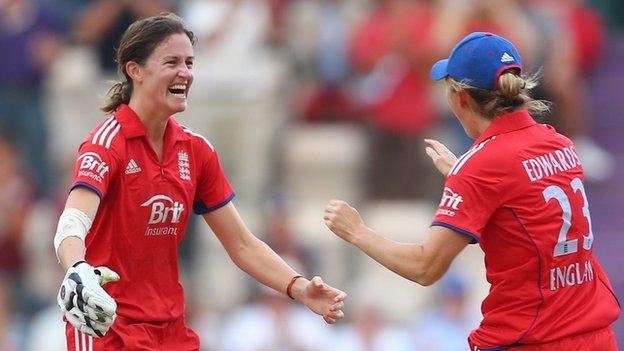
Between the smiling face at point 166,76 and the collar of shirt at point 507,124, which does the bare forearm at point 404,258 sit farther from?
the smiling face at point 166,76

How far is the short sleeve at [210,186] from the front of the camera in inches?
280

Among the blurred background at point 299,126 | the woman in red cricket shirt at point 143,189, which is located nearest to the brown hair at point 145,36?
the woman in red cricket shirt at point 143,189

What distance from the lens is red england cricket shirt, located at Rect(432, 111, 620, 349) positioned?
652 centimetres

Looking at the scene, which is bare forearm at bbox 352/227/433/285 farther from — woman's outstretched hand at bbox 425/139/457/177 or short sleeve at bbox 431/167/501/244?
woman's outstretched hand at bbox 425/139/457/177

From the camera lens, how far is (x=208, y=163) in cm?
712

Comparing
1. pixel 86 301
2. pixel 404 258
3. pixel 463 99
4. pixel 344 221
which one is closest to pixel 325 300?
pixel 344 221

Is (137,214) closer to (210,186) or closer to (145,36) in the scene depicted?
(210,186)

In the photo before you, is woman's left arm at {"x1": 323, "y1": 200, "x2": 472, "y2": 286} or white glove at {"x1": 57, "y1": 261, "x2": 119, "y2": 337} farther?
woman's left arm at {"x1": 323, "y1": 200, "x2": 472, "y2": 286}

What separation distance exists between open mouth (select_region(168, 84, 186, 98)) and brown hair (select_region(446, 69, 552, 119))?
116 centimetres

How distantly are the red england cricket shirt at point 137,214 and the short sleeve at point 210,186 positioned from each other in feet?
0.55

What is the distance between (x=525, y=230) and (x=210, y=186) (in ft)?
4.95

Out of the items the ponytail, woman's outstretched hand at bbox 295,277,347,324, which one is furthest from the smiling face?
woman's outstretched hand at bbox 295,277,347,324

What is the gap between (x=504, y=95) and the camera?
21.9 ft

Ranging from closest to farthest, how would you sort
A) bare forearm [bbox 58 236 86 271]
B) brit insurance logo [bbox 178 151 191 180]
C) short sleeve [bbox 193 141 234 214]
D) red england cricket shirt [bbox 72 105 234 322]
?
bare forearm [bbox 58 236 86 271] < red england cricket shirt [bbox 72 105 234 322] < brit insurance logo [bbox 178 151 191 180] < short sleeve [bbox 193 141 234 214]
